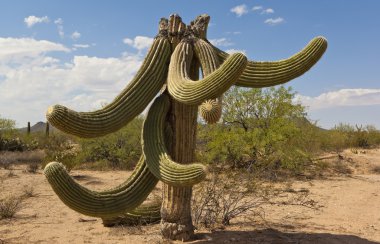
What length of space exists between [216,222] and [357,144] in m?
17.5

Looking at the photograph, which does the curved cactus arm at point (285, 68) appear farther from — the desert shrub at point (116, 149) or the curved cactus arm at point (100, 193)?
the desert shrub at point (116, 149)

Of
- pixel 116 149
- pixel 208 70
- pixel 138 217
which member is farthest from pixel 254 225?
pixel 116 149

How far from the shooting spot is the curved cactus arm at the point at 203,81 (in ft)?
12.8

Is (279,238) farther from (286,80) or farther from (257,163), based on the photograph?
(257,163)

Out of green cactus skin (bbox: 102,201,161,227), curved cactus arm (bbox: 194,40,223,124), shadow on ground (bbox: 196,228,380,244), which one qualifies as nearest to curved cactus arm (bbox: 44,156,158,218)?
shadow on ground (bbox: 196,228,380,244)

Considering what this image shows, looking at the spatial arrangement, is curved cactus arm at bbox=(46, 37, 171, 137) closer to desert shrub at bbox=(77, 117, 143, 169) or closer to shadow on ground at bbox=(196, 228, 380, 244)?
shadow on ground at bbox=(196, 228, 380, 244)

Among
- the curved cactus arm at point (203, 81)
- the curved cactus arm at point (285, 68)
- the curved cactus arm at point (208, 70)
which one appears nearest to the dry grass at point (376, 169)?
the curved cactus arm at point (285, 68)

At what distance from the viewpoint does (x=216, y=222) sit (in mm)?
6934

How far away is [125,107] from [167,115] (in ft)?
2.33

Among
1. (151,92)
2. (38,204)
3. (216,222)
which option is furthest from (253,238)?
(38,204)

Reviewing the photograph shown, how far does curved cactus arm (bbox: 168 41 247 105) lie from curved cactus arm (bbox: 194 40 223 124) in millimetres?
149

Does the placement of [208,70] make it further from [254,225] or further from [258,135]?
[258,135]

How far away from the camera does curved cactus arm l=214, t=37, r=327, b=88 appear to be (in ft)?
16.6

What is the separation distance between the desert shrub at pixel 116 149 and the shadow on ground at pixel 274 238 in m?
10.1
